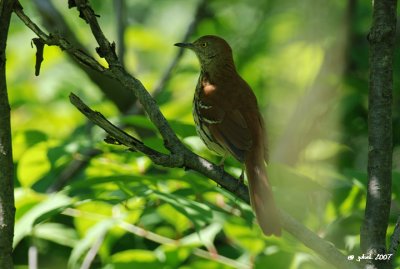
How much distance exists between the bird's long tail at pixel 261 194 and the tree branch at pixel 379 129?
0.34 meters

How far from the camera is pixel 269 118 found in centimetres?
544

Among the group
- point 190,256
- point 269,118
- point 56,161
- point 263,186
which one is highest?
point 269,118

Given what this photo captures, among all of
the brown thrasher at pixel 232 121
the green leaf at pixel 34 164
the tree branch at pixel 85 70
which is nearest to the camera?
the brown thrasher at pixel 232 121

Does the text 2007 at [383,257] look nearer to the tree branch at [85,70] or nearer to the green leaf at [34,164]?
the green leaf at [34,164]

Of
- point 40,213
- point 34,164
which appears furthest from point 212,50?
point 40,213

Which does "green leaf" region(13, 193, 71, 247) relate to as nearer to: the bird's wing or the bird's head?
the bird's wing

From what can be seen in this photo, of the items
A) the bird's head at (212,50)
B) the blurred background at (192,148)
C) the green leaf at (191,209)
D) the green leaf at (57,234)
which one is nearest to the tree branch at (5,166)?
the blurred background at (192,148)

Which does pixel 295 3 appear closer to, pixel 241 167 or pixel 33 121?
pixel 33 121

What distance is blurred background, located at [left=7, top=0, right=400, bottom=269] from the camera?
9.98ft

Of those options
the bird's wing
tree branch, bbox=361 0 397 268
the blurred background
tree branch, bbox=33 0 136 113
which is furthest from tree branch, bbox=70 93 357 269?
tree branch, bbox=33 0 136 113

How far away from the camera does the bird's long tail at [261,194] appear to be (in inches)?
101

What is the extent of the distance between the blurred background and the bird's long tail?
0.09 metres

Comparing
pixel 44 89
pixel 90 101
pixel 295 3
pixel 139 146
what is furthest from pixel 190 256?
pixel 295 3

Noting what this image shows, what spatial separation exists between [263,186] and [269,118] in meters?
2.49
